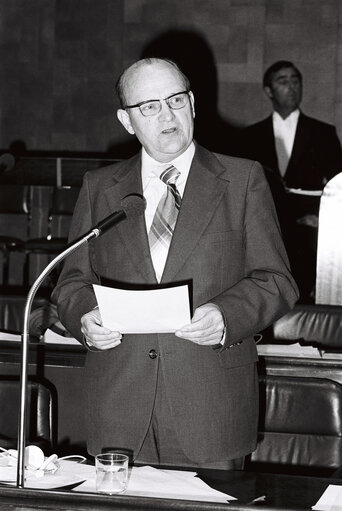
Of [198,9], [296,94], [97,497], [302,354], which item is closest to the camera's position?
[97,497]

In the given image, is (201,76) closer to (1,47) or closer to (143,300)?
(1,47)

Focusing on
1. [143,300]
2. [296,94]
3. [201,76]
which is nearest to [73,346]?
[143,300]

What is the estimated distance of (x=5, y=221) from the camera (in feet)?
30.2

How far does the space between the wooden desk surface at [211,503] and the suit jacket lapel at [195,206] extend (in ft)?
1.85

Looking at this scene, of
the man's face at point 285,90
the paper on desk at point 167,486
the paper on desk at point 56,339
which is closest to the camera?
the paper on desk at point 167,486

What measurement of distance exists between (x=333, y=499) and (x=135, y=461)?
0.56 m

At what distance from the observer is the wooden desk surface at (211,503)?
6.24ft

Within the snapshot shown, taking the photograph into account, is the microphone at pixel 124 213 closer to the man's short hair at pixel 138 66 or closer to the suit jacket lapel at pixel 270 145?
the man's short hair at pixel 138 66

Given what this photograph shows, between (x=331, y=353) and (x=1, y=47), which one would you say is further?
(x=1, y=47)

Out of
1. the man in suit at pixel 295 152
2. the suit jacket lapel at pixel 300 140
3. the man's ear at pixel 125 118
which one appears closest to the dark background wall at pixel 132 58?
the man in suit at pixel 295 152

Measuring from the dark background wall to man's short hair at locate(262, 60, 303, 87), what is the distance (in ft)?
0.47

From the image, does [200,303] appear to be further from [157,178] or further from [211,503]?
[211,503]

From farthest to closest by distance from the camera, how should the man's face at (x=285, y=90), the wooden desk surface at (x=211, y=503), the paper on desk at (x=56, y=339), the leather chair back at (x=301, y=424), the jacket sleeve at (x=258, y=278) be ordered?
the man's face at (x=285, y=90) → the paper on desk at (x=56, y=339) → the leather chair back at (x=301, y=424) → the jacket sleeve at (x=258, y=278) → the wooden desk surface at (x=211, y=503)

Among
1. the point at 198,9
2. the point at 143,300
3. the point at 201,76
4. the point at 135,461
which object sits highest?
the point at 198,9
